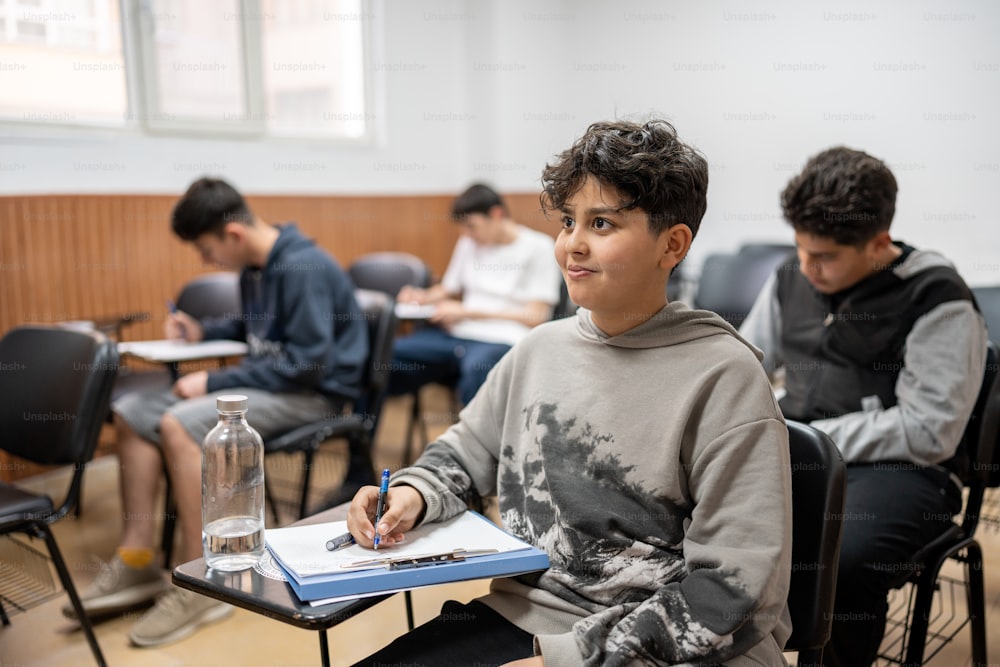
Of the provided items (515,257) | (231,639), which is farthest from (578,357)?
(515,257)

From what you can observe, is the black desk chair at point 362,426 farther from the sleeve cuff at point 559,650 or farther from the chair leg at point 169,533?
the sleeve cuff at point 559,650

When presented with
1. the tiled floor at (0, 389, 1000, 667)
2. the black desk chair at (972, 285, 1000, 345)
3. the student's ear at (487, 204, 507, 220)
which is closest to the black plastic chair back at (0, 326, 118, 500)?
the tiled floor at (0, 389, 1000, 667)

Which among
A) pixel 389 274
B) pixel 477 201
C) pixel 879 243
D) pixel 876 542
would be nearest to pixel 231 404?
pixel 876 542

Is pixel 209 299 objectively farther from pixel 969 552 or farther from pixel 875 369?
pixel 969 552

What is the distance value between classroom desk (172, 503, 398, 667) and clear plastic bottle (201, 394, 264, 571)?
3 centimetres

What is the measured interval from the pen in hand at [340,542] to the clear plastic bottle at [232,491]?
0.10m

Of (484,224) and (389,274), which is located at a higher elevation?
(484,224)

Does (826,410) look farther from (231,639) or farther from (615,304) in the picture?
(231,639)

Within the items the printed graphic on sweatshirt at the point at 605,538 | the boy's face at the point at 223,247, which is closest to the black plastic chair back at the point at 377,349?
the boy's face at the point at 223,247

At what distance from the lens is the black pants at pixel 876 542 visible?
1597 millimetres

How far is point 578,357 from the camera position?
125 centimetres

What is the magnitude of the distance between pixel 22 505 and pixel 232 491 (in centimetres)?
96

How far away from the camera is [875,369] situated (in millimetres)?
1896

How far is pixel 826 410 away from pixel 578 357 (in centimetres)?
98
